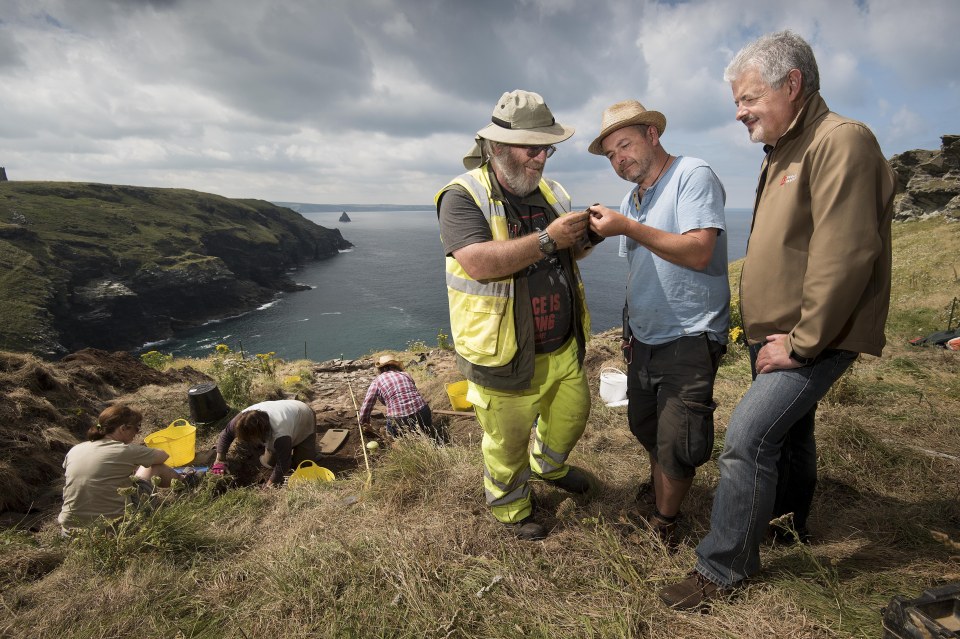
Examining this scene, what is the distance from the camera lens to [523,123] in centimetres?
287

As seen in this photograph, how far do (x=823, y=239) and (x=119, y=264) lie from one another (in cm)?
10113

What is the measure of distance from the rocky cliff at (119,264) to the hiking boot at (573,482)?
75.7 meters

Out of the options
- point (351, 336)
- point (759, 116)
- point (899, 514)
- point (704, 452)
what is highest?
point (759, 116)

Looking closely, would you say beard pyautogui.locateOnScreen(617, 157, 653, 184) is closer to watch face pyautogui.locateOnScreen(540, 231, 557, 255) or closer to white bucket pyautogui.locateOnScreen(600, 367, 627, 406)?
watch face pyautogui.locateOnScreen(540, 231, 557, 255)

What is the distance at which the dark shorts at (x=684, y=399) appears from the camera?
264 cm

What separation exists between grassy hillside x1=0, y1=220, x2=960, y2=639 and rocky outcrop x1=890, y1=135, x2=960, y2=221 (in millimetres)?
48932

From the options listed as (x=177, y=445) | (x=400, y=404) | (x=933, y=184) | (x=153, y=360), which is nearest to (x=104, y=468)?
(x=177, y=445)

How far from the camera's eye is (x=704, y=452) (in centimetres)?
267

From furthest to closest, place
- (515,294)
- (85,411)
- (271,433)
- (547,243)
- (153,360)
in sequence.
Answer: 1. (153,360)
2. (85,411)
3. (271,433)
4. (515,294)
5. (547,243)

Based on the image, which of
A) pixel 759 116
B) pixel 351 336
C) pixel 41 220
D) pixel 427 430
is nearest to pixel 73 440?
pixel 427 430

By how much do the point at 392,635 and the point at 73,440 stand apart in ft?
26.3

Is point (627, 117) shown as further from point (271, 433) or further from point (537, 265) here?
point (271, 433)

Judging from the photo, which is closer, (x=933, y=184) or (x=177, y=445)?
(x=177, y=445)

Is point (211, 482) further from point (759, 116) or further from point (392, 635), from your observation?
point (759, 116)
